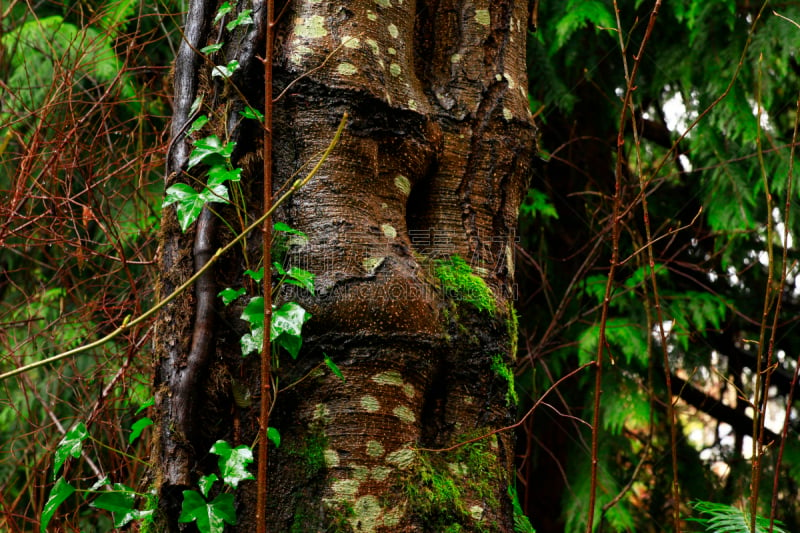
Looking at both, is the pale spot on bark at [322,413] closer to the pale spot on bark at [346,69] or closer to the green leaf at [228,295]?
the green leaf at [228,295]

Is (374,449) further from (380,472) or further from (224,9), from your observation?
(224,9)

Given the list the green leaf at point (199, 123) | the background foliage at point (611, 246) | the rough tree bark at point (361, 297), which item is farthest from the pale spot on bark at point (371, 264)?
the background foliage at point (611, 246)

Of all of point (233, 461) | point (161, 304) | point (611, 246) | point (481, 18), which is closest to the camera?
point (161, 304)

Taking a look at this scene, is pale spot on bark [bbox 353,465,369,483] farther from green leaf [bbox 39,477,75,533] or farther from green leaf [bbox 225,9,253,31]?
green leaf [bbox 225,9,253,31]

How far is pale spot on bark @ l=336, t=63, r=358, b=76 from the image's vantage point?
1.46 metres

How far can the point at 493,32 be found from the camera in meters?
1.79

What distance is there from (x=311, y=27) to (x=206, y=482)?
1.00 m

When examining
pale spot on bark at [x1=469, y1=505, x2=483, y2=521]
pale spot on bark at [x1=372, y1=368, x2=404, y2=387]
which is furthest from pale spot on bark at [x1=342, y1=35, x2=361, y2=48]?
pale spot on bark at [x1=469, y1=505, x2=483, y2=521]

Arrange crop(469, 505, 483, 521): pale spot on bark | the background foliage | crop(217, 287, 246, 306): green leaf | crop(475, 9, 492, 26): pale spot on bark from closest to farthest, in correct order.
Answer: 1. crop(217, 287, 246, 306): green leaf
2. crop(469, 505, 483, 521): pale spot on bark
3. crop(475, 9, 492, 26): pale spot on bark
4. the background foliage

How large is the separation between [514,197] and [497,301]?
0.30 metres

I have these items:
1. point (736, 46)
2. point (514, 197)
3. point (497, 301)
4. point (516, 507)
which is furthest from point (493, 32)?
point (736, 46)

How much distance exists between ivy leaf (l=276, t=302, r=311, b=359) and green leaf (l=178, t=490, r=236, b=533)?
312mm

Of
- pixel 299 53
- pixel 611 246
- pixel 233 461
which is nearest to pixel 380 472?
pixel 233 461

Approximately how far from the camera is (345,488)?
4.29ft
